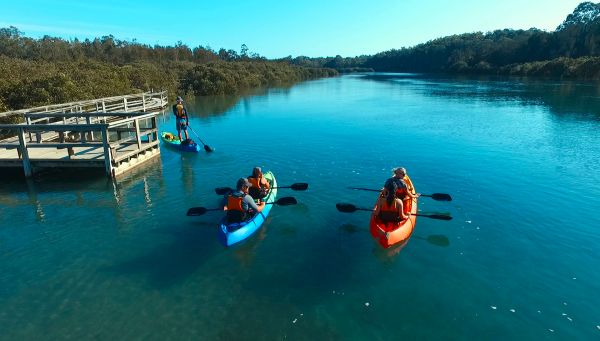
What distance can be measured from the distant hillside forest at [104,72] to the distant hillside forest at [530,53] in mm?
44152

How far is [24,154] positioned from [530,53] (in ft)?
391

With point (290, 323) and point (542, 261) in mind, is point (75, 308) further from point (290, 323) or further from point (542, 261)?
point (542, 261)

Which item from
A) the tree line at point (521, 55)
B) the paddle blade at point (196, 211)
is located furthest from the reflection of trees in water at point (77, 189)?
the tree line at point (521, 55)

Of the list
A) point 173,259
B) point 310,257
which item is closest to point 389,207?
point 310,257

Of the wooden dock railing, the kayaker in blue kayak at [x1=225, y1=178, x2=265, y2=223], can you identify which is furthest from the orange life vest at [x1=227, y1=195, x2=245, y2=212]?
the wooden dock railing

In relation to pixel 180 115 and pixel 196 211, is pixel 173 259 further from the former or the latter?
pixel 180 115

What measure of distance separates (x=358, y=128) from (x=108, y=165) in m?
17.1

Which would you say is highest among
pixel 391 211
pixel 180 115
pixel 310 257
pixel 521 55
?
pixel 521 55

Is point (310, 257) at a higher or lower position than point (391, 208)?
lower

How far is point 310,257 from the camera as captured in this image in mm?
9406

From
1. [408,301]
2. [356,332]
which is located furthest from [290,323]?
[408,301]

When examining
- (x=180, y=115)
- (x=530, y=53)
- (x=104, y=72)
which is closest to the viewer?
(x=180, y=115)

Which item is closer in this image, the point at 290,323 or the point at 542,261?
the point at 290,323

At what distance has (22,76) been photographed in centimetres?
2683
